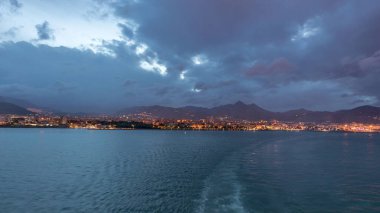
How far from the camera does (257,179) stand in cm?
3172

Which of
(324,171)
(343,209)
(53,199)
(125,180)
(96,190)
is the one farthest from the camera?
(324,171)

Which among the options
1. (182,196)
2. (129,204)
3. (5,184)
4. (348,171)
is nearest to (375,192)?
(348,171)

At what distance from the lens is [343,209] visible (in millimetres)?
21938

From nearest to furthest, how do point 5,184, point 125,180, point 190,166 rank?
point 5,184
point 125,180
point 190,166

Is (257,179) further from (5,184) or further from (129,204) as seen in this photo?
(5,184)

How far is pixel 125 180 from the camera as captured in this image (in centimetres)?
3122

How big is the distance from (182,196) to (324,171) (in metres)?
22.0

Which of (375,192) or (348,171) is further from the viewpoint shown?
(348,171)

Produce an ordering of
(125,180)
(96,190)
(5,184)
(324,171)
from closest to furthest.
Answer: (96,190), (5,184), (125,180), (324,171)

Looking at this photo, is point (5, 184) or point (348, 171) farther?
point (348, 171)

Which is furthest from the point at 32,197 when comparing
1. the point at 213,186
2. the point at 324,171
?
the point at 324,171

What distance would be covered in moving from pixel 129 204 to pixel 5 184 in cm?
1425

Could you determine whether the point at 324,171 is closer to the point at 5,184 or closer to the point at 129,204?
the point at 129,204

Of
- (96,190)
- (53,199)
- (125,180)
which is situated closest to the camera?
(53,199)
